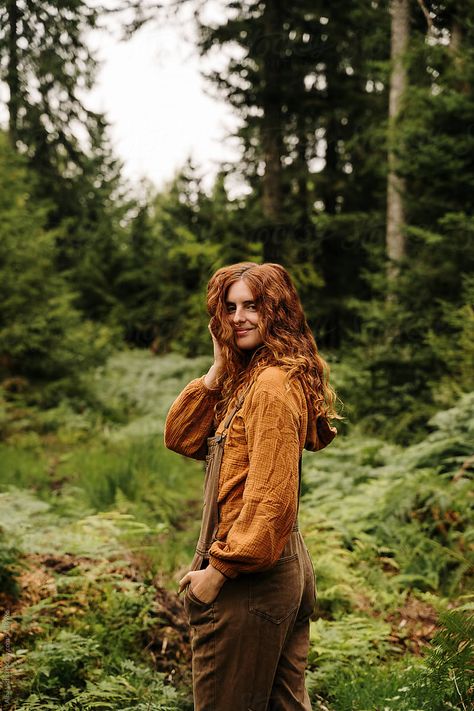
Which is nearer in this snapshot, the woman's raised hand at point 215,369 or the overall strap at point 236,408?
the overall strap at point 236,408

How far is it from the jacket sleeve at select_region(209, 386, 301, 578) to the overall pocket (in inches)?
5.0

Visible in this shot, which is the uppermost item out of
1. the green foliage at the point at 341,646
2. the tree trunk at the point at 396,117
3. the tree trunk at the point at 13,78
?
the tree trunk at the point at 13,78

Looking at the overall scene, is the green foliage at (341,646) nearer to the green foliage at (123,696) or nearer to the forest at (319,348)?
the forest at (319,348)

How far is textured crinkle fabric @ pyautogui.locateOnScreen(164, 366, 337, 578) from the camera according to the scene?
221 cm

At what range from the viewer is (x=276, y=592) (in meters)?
2.36

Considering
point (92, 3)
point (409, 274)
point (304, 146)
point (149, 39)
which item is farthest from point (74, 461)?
point (304, 146)

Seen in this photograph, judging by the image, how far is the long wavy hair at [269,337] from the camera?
252 cm

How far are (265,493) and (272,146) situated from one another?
12095 mm

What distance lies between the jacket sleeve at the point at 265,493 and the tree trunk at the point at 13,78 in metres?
13.6

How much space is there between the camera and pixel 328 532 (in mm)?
5691

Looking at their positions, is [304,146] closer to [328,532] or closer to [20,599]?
[328,532]

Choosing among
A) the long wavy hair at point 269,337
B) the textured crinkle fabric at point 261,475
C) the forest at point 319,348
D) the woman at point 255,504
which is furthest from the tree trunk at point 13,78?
the textured crinkle fabric at point 261,475

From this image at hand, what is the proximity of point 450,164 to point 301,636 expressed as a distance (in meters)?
7.38

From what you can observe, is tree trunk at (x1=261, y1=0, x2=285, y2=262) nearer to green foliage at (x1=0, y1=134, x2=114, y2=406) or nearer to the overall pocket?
green foliage at (x1=0, y1=134, x2=114, y2=406)
